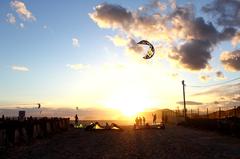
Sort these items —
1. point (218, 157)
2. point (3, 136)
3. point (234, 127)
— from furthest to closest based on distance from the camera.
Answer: point (234, 127) → point (3, 136) → point (218, 157)

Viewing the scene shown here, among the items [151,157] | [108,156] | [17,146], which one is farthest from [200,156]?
[17,146]

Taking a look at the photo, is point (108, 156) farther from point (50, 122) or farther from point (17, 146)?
point (50, 122)

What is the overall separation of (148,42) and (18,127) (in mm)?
13472

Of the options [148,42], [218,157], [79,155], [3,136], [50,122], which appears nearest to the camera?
[218,157]

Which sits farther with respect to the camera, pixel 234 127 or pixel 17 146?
pixel 234 127

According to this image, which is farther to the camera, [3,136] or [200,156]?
[3,136]

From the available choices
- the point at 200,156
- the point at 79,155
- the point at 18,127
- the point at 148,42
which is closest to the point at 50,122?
the point at 18,127

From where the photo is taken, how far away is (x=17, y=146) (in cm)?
3042

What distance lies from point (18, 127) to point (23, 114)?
54.9 ft

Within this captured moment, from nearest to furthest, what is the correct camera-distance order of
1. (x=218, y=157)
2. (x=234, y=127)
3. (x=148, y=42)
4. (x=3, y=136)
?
1. (x=218, y=157)
2. (x=3, y=136)
3. (x=148, y=42)
4. (x=234, y=127)

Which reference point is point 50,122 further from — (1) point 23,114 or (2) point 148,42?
(2) point 148,42

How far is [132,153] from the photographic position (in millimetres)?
24547

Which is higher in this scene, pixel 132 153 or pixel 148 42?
pixel 148 42

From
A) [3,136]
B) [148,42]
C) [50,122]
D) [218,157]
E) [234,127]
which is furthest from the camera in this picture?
[50,122]
